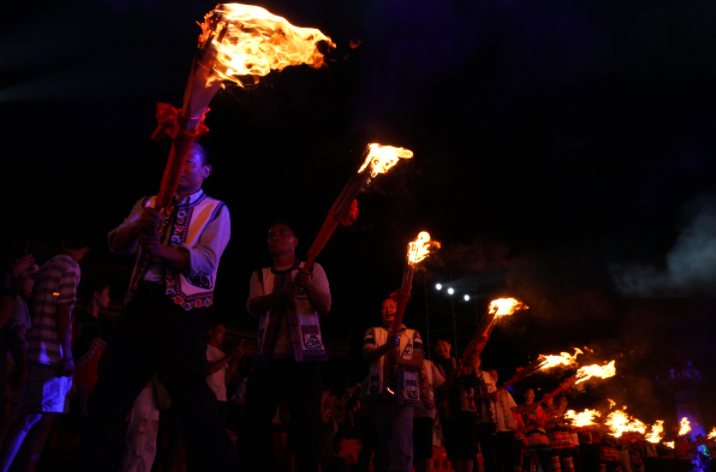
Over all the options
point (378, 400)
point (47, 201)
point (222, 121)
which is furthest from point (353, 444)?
point (47, 201)

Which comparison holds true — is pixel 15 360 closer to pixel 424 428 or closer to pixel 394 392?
pixel 394 392

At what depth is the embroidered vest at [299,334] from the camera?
3.67 m

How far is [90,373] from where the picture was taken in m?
5.32

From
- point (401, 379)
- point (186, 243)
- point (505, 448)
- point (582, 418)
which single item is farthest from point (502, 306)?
point (186, 243)

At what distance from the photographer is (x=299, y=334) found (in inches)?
148

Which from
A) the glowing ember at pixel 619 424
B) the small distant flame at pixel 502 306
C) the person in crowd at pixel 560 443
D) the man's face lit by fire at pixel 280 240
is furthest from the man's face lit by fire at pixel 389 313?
the glowing ember at pixel 619 424

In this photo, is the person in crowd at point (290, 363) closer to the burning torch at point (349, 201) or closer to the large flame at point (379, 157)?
the burning torch at point (349, 201)

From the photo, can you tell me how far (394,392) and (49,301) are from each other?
3.53 m

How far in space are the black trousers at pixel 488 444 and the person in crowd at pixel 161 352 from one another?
6.30 m

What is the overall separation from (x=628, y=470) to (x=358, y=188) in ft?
43.8

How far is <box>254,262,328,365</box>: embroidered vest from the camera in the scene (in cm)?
367

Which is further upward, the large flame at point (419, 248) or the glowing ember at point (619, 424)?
the large flame at point (419, 248)

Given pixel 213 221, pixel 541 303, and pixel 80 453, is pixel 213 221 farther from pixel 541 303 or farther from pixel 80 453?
pixel 541 303

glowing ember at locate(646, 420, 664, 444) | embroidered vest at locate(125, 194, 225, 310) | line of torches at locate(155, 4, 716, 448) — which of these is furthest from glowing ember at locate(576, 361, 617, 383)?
embroidered vest at locate(125, 194, 225, 310)
